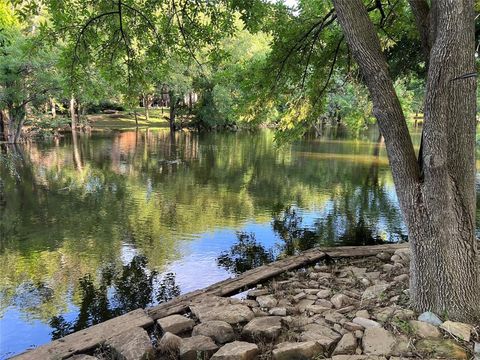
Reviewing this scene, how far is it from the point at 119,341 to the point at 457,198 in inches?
147

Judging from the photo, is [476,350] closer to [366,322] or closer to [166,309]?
[366,322]

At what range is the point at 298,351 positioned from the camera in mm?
3814

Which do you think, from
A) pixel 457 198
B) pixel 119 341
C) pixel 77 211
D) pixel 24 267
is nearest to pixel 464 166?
pixel 457 198

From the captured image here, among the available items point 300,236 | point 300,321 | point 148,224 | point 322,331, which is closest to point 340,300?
point 300,321

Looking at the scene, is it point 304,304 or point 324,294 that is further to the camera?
point 324,294

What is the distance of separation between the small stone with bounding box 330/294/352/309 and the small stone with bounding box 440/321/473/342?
127 centimetres

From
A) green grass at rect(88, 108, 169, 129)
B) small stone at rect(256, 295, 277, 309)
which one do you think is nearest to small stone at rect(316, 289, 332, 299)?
small stone at rect(256, 295, 277, 309)

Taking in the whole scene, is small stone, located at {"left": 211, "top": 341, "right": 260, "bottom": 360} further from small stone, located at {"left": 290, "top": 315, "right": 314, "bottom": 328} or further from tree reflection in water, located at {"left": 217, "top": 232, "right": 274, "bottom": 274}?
tree reflection in water, located at {"left": 217, "top": 232, "right": 274, "bottom": 274}

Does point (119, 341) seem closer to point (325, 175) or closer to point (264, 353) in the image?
point (264, 353)

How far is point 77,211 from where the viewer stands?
494 inches

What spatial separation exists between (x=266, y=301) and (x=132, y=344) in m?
1.89

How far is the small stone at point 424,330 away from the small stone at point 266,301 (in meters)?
1.89

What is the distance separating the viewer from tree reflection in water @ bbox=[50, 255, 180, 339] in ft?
20.8

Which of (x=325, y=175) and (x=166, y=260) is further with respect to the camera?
(x=325, y=175)
